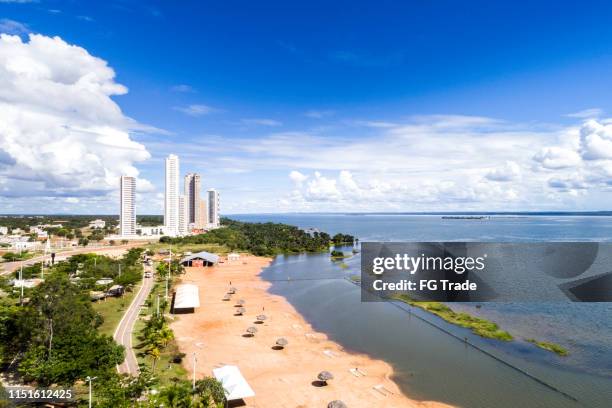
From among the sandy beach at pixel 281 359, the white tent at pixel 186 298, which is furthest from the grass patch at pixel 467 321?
the white tent at pixel 186 298

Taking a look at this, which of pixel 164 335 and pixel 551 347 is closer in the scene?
pixel 164 335

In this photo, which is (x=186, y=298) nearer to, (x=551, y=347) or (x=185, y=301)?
(x=185, y=301)

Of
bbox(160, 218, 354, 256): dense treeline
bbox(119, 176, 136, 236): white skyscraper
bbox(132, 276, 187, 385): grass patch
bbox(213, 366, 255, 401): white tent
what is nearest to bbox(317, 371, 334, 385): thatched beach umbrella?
bbox(213, 366, 255, 401): white tent

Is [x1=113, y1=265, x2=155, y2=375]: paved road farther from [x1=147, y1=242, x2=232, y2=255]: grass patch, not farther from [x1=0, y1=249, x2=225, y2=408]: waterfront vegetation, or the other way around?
[x1=147, y1=242, x2=232, y2=255]: grass patch

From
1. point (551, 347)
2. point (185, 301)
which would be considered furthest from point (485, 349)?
point (185, 301)

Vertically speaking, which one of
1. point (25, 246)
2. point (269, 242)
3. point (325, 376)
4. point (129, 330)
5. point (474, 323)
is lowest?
point (474, 323)

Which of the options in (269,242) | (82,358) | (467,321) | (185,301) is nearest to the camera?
(82,358)

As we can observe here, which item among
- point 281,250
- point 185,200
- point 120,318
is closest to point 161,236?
point 185,200
